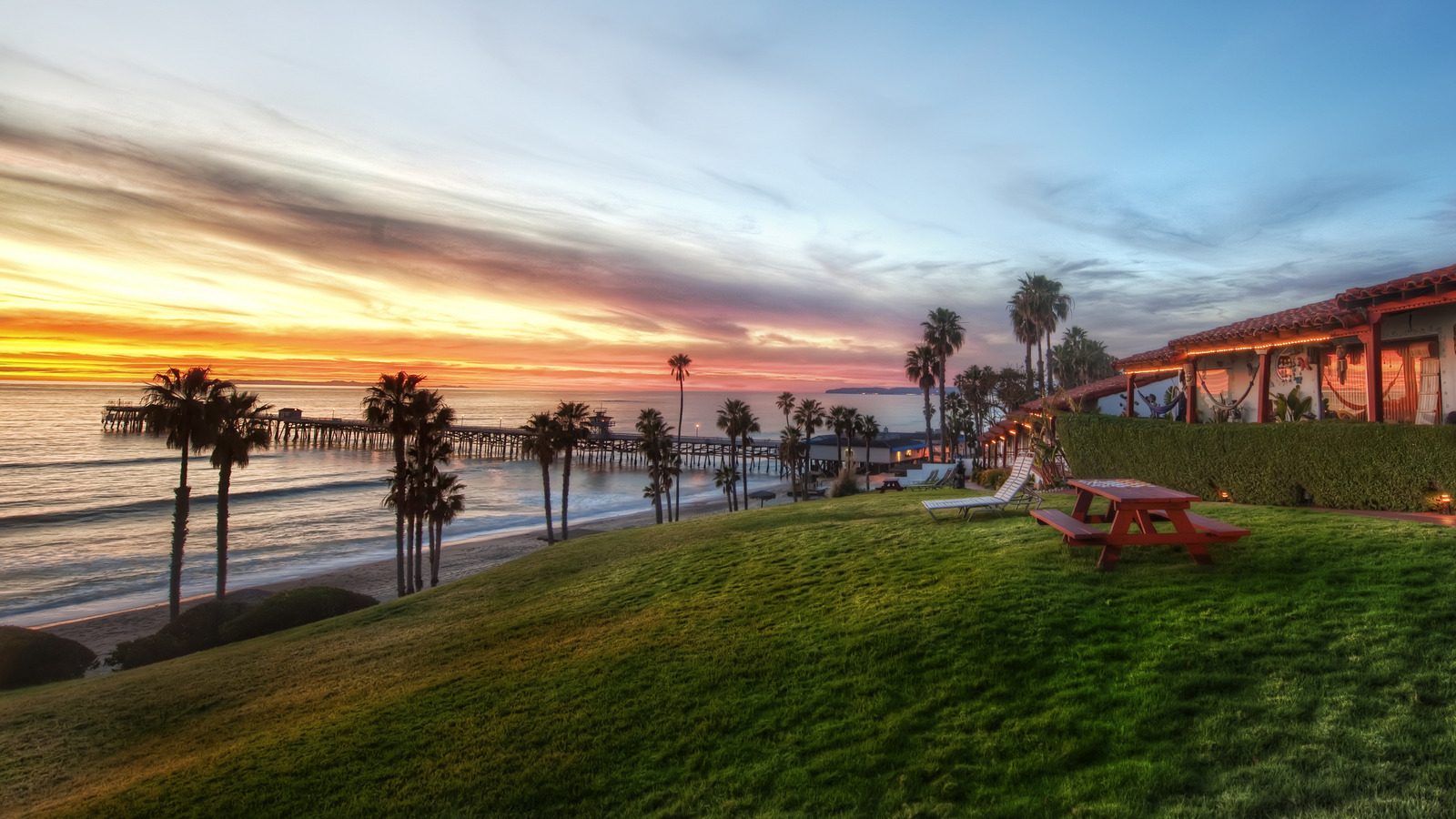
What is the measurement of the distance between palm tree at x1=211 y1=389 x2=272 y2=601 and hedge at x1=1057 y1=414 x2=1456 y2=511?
2978 centimetres

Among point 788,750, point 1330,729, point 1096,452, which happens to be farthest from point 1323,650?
point 1096,452

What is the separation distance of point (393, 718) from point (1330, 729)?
26.6ft

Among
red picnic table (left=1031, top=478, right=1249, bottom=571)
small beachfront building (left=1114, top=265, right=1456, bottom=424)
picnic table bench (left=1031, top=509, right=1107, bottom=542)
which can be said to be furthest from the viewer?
small beachfront building (left=1114, top=265, right=1456, bottom=424)

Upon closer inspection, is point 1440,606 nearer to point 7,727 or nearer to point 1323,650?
point 1323,650

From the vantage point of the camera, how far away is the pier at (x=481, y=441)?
92938 mm

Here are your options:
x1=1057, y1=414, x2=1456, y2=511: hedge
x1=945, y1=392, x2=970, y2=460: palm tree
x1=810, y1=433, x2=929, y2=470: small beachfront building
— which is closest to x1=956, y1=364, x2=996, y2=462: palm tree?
x1=945, y1=392, x2=970, y2=460: palm tree

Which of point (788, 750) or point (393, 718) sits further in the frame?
point (393, 718)

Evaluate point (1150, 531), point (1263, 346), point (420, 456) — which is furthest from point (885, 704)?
point (420, 456)

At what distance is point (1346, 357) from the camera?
44.9 ft

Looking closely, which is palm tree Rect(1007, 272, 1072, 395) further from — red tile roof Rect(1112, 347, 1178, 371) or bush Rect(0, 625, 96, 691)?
bush Rect(0, 625, 96, 691)

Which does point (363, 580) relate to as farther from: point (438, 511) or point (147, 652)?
point (147, 652)

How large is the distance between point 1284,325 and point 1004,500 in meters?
7.68

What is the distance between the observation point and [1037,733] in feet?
14.6

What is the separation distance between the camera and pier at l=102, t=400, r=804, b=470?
92938 mm
